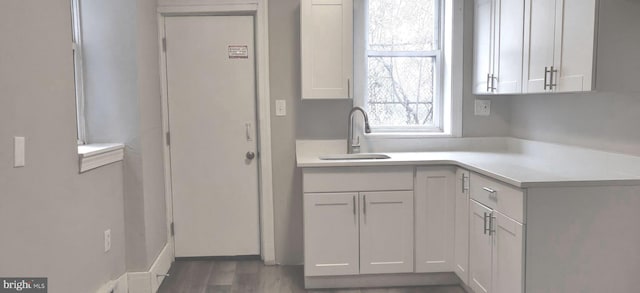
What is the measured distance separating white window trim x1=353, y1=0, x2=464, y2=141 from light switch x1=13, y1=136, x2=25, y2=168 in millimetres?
2219

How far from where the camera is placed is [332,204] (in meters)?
2.94

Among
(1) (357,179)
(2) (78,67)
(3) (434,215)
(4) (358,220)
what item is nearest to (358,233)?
(4) (358,220)

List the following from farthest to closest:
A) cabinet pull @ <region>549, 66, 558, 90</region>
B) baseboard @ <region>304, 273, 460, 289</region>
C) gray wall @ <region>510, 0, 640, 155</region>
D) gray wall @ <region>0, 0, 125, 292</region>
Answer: baseboard @ <region>304, 273, 460, 289</region>, cabinet pull @ <region>549, 66, 558, 90</region>, gray wall @ <region>510, 0, 640, 155</region>, gray wall @ <region>0, 0, 125, 292</region>

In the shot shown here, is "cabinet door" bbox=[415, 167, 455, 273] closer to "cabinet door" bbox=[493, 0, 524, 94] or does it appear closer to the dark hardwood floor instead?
the dark hardwood floor

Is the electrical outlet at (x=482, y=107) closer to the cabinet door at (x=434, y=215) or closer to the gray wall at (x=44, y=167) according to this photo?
the cabinet door at (x=434, y=215)

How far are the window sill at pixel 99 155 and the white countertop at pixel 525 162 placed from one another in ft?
3.45

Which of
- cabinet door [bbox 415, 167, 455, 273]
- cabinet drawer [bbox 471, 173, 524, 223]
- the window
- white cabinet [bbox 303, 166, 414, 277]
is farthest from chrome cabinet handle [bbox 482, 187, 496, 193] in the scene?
the window

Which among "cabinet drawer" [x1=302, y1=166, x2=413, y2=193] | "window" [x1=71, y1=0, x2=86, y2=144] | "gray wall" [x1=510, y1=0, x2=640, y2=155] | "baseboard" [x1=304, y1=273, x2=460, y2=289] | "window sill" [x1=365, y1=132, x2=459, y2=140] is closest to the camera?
"gray wall" [x1=510, y1=0, x2=640, y2=155]

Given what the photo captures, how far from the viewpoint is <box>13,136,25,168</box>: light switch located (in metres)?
1.60

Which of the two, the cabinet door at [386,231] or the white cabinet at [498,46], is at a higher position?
the white cabinet at [498,46]

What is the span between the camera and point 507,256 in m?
2.30

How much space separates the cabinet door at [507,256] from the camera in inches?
86.1

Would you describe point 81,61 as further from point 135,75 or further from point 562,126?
point 562,126

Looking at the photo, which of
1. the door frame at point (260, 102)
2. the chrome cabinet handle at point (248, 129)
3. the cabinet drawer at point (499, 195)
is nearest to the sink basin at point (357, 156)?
the door frame at point (260, 102)
